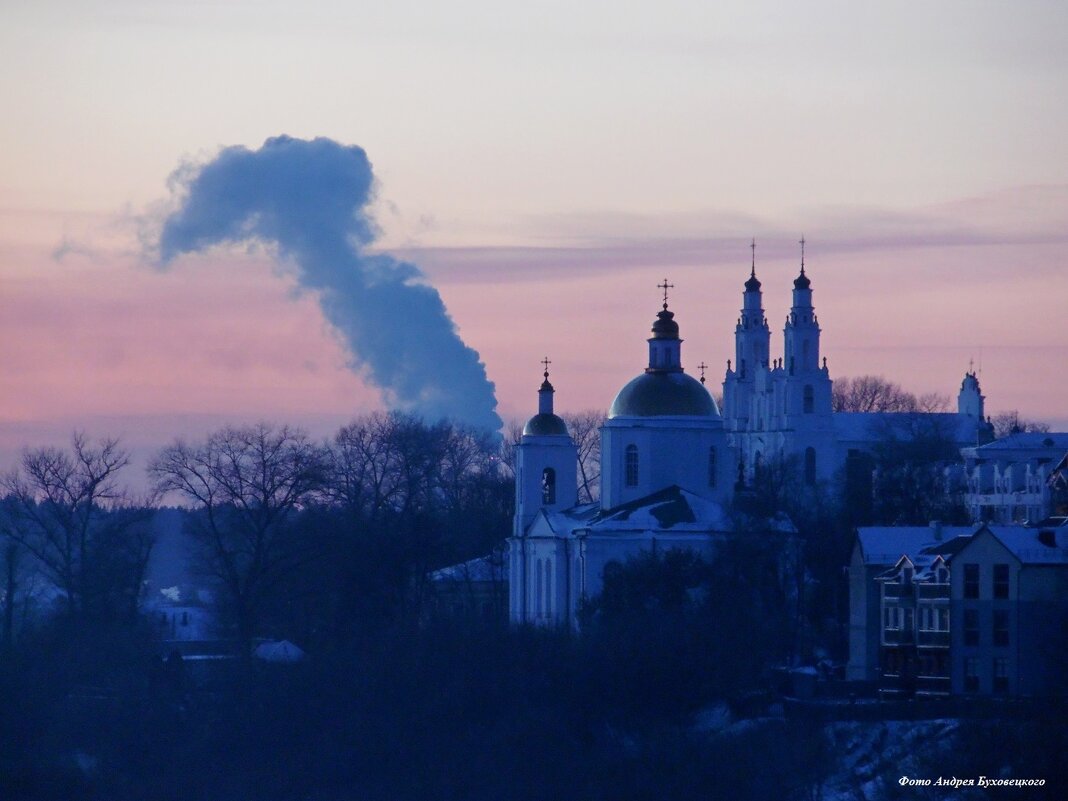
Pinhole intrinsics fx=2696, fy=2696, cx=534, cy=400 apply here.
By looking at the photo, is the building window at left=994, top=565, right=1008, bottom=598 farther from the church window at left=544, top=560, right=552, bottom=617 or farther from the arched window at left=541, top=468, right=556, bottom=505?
the arched window at left=541, top=468, right=556, bottom=505

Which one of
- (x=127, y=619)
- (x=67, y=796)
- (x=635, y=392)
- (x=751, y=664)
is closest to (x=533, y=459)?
(x=635, y=392)

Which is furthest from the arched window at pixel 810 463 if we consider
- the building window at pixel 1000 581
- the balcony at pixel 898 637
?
the building window at pixel 1000 581

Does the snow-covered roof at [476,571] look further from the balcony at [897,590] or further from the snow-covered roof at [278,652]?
the balcony at [897,590]

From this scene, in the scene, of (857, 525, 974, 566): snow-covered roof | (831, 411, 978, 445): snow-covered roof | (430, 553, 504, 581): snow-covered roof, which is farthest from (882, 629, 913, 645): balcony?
(831, 411, 978, 445): snow-covered roof

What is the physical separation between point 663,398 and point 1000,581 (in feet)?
62.2

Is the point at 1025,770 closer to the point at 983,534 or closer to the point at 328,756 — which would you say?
the point at 983,534

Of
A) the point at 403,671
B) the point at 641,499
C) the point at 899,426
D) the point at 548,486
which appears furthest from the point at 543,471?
the point at 899,426

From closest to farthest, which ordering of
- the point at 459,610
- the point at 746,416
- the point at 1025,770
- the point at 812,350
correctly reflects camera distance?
the point at 1025,770, the point at 459,610, the point at 812,350, the point at 746,416

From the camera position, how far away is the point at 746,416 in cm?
10450

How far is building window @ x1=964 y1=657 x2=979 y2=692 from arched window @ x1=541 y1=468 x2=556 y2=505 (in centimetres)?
2339

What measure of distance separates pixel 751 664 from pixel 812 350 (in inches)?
1755

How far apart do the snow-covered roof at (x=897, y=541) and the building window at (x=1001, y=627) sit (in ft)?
15.0

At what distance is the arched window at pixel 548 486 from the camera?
72812 millimetres

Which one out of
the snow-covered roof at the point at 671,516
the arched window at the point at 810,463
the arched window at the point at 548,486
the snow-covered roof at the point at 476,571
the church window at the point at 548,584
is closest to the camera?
the snow-covered roof at the point at 671,516
